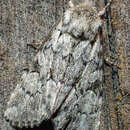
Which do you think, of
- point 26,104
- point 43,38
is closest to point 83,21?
point 43,38

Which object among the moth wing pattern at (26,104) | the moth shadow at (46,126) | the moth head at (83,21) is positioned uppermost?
the moth head at (83,21)

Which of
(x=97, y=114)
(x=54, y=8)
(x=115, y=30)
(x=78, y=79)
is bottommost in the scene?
(x=97, y=114)

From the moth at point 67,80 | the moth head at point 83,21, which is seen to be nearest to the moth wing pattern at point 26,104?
the moth at point 67,80

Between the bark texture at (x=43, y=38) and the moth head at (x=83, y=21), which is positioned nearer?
the bark texture at (x=43, y=38)

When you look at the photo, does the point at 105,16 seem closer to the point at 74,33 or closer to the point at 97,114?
the point at 74,33

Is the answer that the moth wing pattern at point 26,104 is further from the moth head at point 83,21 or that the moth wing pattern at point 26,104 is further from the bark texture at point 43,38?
the moth head at point 83,21

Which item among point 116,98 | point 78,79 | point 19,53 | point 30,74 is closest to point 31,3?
point 19,53
